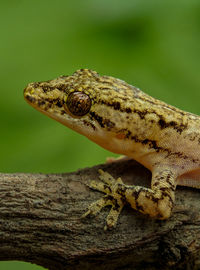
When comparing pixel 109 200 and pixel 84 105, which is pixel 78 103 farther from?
pixel 109 200

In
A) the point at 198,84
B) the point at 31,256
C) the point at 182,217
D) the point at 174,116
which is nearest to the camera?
the point at 31,256

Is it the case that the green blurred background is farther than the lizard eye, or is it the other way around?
the green blurred background

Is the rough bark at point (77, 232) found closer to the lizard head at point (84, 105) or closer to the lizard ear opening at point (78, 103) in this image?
the lizard head at point (84, 105)

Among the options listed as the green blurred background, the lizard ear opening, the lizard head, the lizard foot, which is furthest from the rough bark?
the green blurred background

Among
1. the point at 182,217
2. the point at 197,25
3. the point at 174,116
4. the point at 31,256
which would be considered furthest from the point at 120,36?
the point at 31,256

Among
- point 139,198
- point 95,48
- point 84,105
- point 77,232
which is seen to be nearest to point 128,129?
point 84,105

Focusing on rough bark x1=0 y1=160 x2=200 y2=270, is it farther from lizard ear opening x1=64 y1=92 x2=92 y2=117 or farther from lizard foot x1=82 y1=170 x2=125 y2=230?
lizard ear opening x1=64 y1=92 x2=92 y2=117

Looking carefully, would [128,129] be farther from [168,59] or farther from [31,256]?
[168,59]
